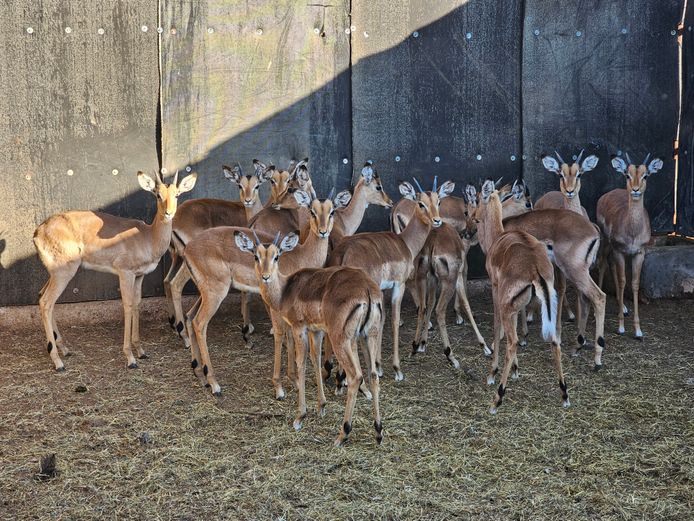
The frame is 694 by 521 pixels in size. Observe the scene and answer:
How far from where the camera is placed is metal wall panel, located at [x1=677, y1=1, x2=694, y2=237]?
10382 mm

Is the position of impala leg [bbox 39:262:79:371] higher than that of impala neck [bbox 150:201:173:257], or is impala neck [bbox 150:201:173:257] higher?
impala neck [bbox 150:201:173:257]

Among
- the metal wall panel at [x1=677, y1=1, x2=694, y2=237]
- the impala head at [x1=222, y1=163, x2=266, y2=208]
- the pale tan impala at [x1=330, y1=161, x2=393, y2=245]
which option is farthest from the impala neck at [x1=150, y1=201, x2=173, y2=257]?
the metal wall panel at [x1=677, y1=1, x2=694, y2=237]

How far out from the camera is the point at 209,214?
884 cm

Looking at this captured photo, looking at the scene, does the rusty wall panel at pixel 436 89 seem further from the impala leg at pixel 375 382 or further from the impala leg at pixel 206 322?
the impala leg at pixel 375 382

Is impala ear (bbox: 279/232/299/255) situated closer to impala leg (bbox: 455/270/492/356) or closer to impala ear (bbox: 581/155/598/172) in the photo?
impala leg (bbox: 455/270/492/356)

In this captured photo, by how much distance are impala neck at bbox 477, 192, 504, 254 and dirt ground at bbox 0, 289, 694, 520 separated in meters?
1.07

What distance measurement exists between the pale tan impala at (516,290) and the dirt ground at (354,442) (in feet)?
0.96

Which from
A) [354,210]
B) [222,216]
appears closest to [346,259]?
[354,210]

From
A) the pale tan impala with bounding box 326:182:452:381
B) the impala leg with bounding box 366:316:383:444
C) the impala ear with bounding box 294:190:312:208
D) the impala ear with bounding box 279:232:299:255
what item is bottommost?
the impala leg with bounding box 366:316:383:444

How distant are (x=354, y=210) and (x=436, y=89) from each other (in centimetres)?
204

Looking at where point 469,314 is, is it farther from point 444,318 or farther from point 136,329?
point 136,329

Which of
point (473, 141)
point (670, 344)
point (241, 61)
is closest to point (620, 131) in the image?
point (473, 141)

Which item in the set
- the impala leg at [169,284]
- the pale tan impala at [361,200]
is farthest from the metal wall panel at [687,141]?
the impala leg at [169,284]

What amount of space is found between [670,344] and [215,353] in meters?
4.35
